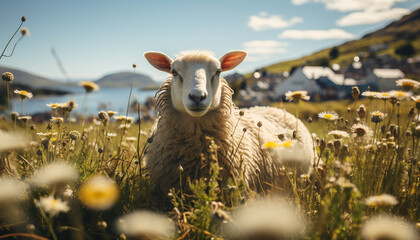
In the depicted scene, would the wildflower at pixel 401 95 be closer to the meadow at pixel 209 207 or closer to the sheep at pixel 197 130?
the meadow at pixel 209 207

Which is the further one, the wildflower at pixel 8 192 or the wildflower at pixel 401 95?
the wildflower at pixel 401 95

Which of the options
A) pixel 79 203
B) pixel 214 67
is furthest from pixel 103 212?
pixel 214 67

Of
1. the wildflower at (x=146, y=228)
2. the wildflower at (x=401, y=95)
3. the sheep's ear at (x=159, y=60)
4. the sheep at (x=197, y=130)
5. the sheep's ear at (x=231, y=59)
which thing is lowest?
the wildflower at (x=146, y=228)

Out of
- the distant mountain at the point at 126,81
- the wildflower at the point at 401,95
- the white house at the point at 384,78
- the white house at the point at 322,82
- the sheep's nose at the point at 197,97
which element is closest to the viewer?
the wildflower at the point at 401,95

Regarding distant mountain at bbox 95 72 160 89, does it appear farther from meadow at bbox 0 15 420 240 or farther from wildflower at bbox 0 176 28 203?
wildflower at bbox 0 176 28 203

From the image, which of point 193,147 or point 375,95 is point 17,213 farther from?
point 375,95

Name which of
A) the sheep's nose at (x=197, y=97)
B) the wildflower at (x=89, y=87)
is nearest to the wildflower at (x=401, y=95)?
the sheep's nose at (x=197, y=97)

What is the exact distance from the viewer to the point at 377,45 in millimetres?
123688

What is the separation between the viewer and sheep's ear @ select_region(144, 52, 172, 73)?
3.37 meters

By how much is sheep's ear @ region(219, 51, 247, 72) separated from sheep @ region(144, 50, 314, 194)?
0.6 inches

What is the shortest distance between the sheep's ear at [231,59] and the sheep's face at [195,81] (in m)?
0.02

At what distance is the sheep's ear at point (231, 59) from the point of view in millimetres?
3453

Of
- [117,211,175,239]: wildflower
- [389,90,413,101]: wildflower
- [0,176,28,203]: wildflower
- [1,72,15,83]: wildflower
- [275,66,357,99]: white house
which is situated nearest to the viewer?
[117,211,175,239]: wildflower

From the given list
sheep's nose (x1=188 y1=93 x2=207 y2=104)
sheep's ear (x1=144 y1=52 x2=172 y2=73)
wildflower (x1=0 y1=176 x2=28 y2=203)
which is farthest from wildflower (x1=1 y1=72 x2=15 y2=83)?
sheep's nose (x1=188 y1=93 x2=207 y2=104)
